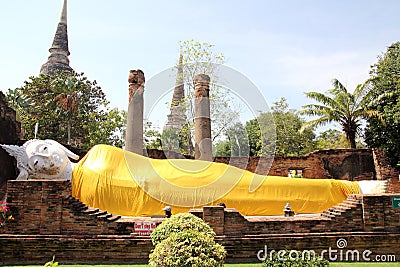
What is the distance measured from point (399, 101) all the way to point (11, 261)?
1733cm

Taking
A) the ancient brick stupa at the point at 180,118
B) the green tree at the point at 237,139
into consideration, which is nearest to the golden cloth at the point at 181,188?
the green tree at the point at 237,139

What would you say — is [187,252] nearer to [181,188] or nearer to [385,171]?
[181,188]

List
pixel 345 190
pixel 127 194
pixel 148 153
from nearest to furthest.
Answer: pixel 127 194 → pixel 345 190 → pixel 148 153

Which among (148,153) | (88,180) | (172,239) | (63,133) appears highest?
(63,133)

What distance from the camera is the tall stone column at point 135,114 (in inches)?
478

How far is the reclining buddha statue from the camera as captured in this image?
28.8 feet

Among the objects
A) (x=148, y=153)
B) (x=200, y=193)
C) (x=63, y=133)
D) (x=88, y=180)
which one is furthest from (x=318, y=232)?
(x=63, y=133)

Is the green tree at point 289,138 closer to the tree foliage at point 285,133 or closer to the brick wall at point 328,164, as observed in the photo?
the tree foliage at point 285,133

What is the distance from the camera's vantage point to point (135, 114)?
40.7 ft

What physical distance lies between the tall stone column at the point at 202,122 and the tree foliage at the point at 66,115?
1060cm

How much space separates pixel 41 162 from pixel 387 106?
1625 cm

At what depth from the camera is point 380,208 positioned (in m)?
6.92

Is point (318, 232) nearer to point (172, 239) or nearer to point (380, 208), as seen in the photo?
point (380, 208)

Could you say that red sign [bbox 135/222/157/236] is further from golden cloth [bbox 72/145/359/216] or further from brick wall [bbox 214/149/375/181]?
brick wall [bbox 214/149/375/181]
